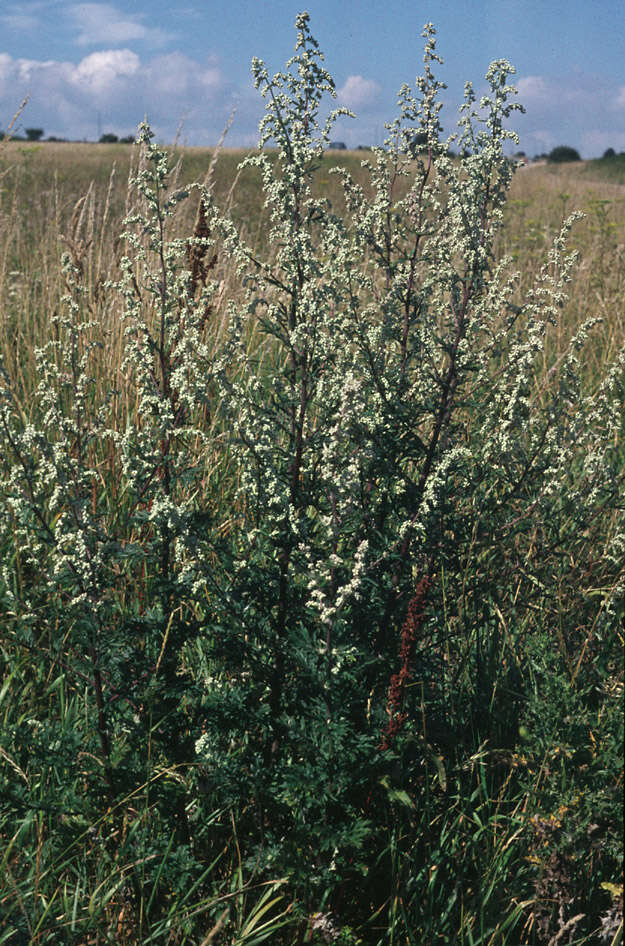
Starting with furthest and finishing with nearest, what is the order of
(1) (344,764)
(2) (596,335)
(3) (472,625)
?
(2) (596,335) < (3) (472,625) < (1) (344,764)

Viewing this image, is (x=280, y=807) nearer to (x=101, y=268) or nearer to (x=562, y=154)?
(x=101, y=268)

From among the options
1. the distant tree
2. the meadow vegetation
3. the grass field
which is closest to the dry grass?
the meadow vegetation

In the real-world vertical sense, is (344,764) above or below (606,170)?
below

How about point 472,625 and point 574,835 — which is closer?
point 574,835

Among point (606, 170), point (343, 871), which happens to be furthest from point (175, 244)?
point (606, 170)

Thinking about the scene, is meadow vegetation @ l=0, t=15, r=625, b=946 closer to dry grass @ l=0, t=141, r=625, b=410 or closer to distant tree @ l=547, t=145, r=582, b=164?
dry grass @ l=0, t=141, r=625, b=410

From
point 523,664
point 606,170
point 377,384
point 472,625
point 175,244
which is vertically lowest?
point 523,664

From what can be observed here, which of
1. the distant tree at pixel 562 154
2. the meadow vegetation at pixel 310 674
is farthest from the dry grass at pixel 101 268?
the distant tree at pixel 562 154

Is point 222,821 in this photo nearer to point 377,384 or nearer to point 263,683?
point 263,683

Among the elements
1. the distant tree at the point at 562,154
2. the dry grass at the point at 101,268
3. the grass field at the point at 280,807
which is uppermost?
the distant tree at the point at 562,154

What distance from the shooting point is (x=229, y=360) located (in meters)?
2.51

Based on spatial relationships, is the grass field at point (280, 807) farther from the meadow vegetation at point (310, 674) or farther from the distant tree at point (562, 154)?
the distant tree at point (562, 154)

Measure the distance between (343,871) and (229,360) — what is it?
1710 mm

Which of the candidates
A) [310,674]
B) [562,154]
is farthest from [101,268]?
[562,154]
